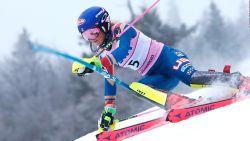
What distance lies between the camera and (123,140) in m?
5.95

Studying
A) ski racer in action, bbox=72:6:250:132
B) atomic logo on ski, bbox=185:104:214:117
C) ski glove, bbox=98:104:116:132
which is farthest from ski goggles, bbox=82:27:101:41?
atomic logo on ski, bbox=185:104:214:117

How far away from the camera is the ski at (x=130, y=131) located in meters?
5.96

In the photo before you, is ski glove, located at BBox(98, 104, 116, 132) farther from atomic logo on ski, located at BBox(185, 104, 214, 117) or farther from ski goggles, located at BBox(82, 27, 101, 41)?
atomic logo on ski, located at BBox(185, 104, 214, 117)

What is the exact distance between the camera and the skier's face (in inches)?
238

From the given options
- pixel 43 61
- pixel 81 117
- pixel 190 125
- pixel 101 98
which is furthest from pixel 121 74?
pixel 190 125

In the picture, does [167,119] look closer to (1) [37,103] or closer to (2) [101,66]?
(2) [101,66]

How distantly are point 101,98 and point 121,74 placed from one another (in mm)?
3599

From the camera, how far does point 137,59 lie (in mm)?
6352

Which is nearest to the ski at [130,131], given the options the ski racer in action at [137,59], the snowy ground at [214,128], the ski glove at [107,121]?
the ski racer in action at [137,59]

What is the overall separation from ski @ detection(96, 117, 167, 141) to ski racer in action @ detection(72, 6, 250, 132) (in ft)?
1.03

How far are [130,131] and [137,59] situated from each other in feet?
2.86

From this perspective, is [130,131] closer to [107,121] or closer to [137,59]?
[107,121]

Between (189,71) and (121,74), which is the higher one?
(121,74)

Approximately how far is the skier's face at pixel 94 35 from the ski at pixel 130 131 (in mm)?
1024
